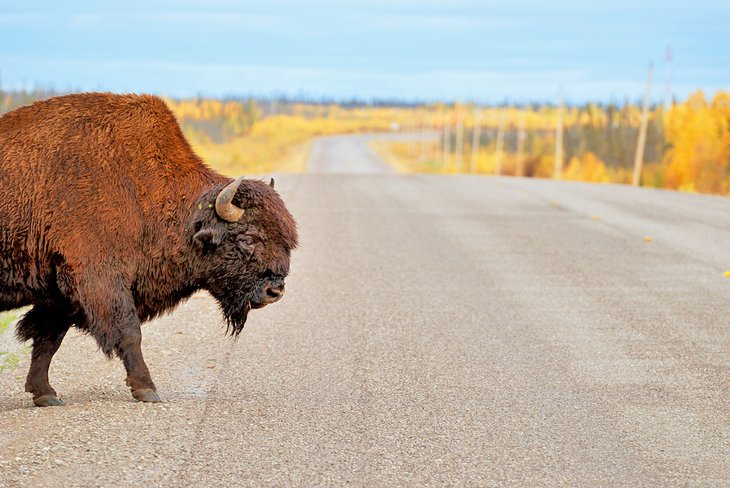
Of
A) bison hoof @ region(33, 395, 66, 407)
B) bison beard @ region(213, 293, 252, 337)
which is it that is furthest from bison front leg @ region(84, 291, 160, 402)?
bison beard @ region(213, 293, 252, 337)

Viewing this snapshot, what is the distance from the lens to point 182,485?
5.14 metres

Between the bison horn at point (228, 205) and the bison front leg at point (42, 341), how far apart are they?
1.21 m

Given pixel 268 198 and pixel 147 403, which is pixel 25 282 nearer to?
pixel 147 403

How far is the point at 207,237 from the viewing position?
6742 millimetres

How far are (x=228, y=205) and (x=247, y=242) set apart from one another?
265 mm

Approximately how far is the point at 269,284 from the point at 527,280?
19.9 ft

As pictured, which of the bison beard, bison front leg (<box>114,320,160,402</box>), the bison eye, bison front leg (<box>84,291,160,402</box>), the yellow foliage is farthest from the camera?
the yellow foliage

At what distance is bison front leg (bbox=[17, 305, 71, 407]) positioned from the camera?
6844 millimetres

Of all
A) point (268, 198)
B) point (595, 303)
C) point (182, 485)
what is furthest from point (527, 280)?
point (182, 485)

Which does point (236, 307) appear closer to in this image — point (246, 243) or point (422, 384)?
point (246, 243)

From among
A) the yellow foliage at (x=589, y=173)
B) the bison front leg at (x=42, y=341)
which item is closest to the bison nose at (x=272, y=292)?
the bison front leg at (x=42, y=341)

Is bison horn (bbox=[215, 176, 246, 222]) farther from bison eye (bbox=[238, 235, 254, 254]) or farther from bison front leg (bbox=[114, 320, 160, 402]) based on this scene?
bison front leg (bbox=[114, 320, 160, 402])

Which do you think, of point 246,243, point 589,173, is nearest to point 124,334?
point 246,243

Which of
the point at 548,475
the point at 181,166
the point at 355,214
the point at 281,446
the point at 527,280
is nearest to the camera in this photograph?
the point at 548,475
